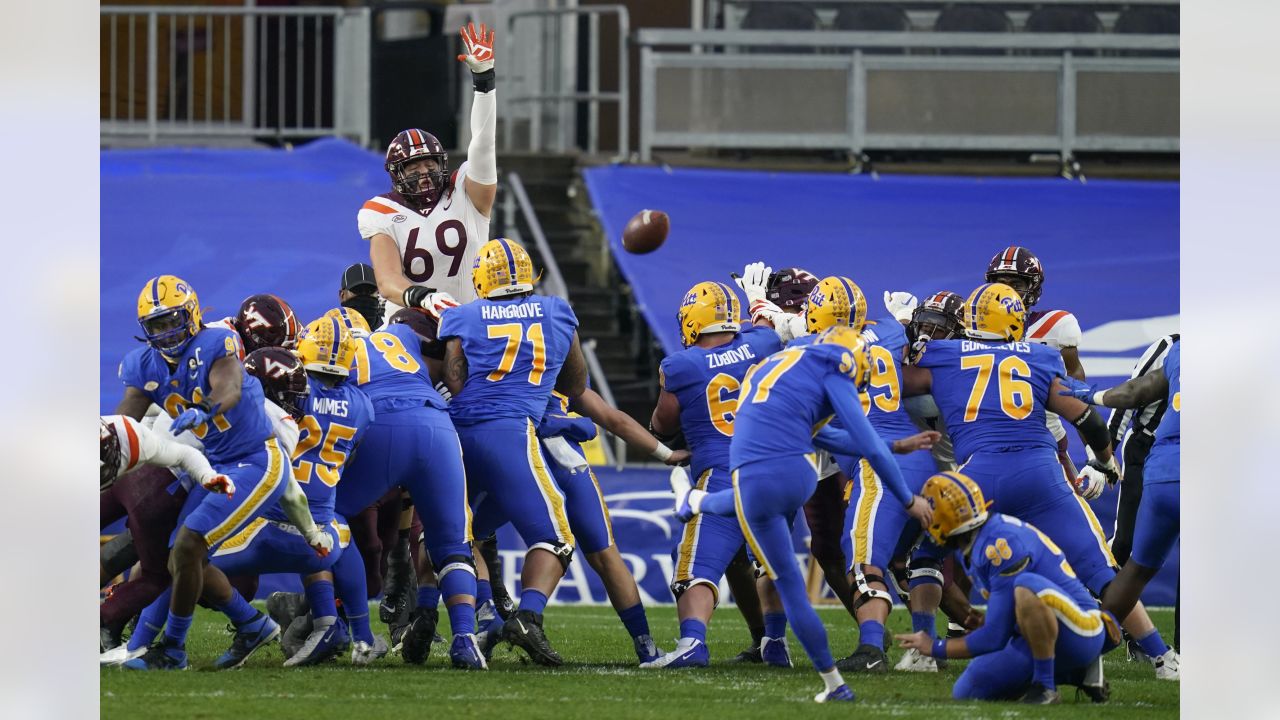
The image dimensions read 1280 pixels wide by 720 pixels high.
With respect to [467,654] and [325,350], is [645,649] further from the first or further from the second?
[325,350]

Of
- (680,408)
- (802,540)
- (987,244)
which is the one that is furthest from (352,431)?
(987,244)

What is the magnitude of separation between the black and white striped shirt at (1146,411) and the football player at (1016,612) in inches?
58.7

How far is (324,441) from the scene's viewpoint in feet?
24.4

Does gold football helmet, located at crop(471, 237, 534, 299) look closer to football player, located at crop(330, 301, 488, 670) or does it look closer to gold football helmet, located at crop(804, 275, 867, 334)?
football player, located at crop(330, 301, 488, 670)

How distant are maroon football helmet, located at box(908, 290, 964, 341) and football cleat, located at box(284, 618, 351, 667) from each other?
290cm

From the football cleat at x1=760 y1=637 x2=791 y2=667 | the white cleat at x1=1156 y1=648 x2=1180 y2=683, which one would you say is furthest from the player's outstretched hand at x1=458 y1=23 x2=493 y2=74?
the white cleat at x1=1156 y1=648 x2=1180 y2=683

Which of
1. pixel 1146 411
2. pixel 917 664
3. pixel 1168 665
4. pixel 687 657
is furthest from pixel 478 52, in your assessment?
pixel 1168 665

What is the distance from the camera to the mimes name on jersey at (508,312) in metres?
7.84

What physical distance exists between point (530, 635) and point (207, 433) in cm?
153

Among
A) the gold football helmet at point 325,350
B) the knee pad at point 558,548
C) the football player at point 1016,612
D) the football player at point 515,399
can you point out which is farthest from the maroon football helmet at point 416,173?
the football player at point 1016,612
